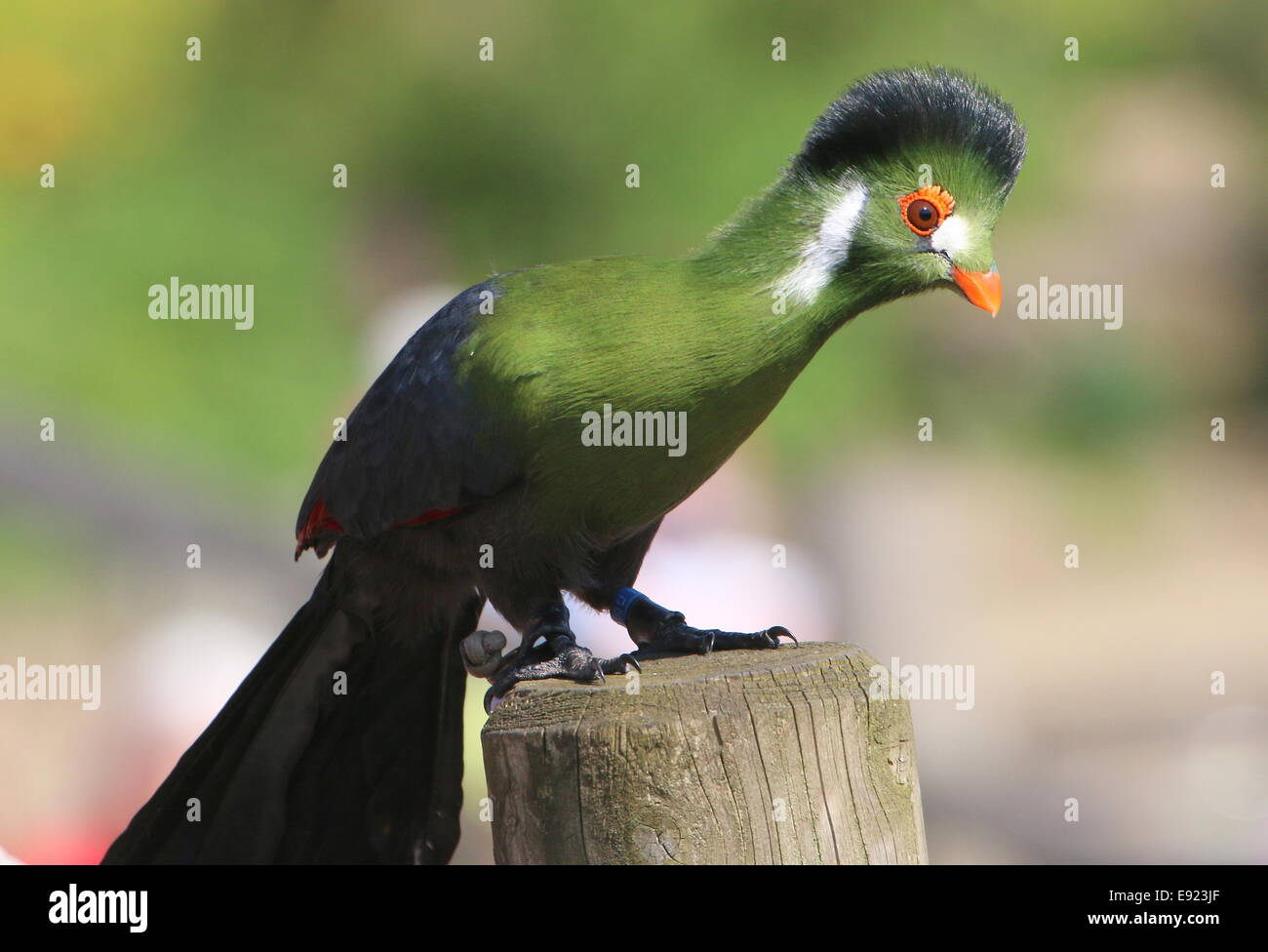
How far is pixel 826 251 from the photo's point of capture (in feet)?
7.18

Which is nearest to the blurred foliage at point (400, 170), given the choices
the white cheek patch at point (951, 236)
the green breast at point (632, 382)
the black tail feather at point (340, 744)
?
the black tail feather at point (340, 744)

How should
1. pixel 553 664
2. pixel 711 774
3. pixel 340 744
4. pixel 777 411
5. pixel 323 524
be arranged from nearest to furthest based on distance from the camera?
pixel 711 774 → pixel 553 664 → pixel 323 524 → pixel 340 744 → pixel 777 411

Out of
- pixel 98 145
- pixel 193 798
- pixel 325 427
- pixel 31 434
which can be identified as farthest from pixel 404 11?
pixel 193 798

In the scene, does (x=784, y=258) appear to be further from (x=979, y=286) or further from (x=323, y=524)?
(x=323, y=524)

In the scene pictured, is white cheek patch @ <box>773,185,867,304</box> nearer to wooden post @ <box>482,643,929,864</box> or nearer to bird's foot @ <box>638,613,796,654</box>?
bird's foot @ <box>638,613,796,654</box>

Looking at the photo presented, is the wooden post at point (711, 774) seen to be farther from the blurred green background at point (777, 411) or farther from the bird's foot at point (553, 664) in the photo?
the blurred green background at point (777, 411)

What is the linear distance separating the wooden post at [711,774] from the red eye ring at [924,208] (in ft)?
2.69

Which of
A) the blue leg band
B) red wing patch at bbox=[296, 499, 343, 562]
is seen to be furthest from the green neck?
red wing patch at bbox=[296, 499, 343, 562]

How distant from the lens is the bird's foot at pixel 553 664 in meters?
1.96

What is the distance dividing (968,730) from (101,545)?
3.85 m

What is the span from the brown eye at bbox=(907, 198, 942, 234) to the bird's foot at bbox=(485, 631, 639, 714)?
87 cm

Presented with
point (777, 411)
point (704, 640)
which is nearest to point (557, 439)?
point (704, 640)

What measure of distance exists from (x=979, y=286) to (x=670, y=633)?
2.62 feet
